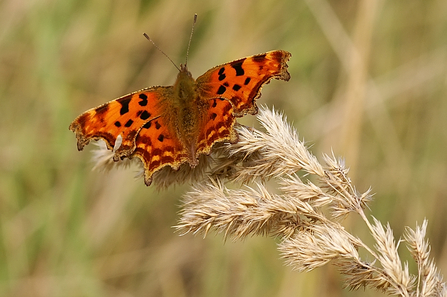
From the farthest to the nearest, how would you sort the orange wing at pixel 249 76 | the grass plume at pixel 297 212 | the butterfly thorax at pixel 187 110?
the butterfly thorax at pixel 187 110, the orange wing at pixel 249 76, the grass plume at pixel 297 212

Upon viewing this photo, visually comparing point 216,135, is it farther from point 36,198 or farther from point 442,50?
point 442,50

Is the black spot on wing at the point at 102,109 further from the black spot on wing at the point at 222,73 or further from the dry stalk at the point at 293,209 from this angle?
the black spot on wing at the point at 222,73

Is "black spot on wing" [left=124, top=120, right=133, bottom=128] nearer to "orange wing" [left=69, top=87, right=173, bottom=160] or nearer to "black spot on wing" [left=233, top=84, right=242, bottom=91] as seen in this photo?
"orange wing" [left=69, top=87, right=173, bottom=160]

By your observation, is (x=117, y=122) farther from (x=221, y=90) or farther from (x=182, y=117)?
(x=221, y=90)

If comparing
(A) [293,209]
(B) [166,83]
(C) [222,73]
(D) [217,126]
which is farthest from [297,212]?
(B) [166,83]

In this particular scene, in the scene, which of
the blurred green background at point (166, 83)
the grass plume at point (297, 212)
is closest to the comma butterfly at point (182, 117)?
the grass plume at point (297, 212)

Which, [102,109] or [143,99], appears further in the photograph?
[143,99]

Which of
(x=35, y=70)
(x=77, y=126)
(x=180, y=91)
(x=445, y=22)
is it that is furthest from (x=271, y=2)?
(x=77, y=126)
